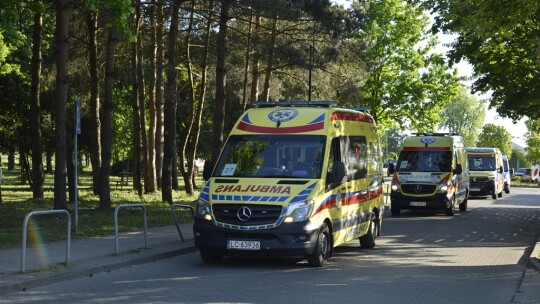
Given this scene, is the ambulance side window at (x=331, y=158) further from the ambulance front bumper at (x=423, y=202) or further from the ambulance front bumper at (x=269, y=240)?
the ambulance front bumper at (x=423, y=202)

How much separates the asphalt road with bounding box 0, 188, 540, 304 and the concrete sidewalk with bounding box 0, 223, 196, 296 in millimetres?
228

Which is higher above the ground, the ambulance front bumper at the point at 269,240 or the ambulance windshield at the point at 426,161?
the ambulance windshield at the point at 426,161

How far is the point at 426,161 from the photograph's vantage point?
27.8m

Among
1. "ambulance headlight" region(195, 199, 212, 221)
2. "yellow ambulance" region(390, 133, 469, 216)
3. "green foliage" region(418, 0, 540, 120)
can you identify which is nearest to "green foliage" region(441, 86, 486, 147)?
"green foliage" region(418, 0, 540, 120)

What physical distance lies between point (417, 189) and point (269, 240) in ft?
50.6

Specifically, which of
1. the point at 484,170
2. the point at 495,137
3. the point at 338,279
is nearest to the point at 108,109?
the point at 338,279

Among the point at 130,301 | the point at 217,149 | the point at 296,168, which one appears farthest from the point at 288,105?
the point at 217,149

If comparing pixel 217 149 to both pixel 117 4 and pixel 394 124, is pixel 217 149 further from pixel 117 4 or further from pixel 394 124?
pixel 394 124

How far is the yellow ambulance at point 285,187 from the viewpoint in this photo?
1277 cm

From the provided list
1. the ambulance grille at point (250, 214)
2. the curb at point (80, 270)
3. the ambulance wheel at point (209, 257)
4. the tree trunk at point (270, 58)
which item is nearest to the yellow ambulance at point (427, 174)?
the tree trunk at point (270, 58)

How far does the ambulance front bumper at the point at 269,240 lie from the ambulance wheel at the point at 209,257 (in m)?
0.66

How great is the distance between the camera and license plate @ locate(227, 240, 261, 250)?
12.8 meters

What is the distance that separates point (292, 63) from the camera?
2702 centimetres

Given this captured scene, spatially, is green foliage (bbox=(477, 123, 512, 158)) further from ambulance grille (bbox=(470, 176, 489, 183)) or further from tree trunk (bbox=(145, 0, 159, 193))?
tree trunk (bbox=(145, 0, 159, 193))
